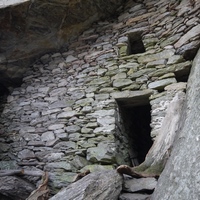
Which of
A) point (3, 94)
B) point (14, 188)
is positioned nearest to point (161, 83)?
point (14, 188)

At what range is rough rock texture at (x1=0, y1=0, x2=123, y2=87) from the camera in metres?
4.03

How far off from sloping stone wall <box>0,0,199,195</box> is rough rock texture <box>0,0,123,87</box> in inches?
9.0

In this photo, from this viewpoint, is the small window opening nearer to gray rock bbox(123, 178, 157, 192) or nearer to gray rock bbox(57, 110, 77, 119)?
gray rock bbox(57, 110, 77, 119)

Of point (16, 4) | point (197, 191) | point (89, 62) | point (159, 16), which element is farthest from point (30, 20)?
point (197, 191)

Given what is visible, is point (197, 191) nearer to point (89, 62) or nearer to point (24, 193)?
point (24, 193)

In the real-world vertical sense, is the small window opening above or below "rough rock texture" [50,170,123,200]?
above

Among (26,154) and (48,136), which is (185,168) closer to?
(48,136)

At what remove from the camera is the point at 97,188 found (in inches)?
64.3

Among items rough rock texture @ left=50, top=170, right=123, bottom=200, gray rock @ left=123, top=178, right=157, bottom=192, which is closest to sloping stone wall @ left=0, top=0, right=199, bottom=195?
gray rock @ left=123, top=178, right=157, bottom=192

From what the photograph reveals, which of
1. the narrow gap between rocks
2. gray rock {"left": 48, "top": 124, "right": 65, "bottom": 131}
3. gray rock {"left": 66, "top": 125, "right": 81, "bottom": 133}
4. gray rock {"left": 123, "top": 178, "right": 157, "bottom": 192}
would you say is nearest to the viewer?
gray rock {"left": 123, "top": 178, "right": 157, "bottom": 192}

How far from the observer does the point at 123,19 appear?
4.35 m

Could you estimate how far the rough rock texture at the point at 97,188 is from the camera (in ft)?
5.14

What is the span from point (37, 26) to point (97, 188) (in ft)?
11.3

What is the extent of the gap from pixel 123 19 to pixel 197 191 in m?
3.67
